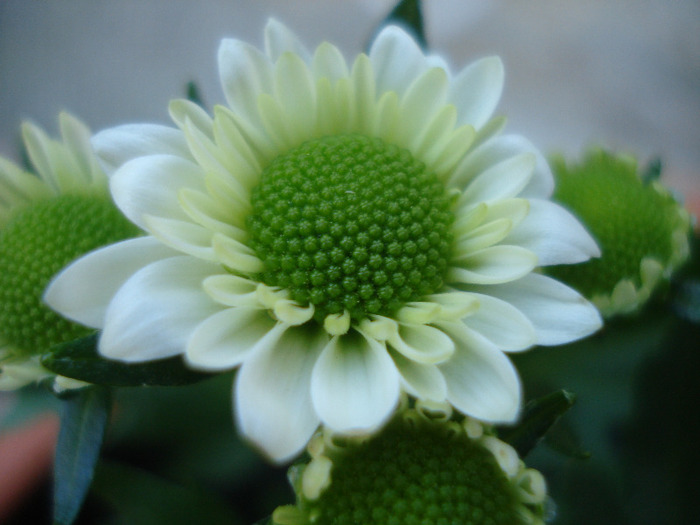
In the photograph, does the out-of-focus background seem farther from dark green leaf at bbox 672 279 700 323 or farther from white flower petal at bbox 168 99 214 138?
white flower petal at bbox 168 99 214 138

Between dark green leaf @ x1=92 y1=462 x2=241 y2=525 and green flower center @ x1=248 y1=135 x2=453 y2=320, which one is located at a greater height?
green flower center @ x1=248 y1=135 x2=453 y2=320

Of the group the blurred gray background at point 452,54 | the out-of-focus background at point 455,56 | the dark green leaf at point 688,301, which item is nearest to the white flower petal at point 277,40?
the dark green leaf at point 688,301

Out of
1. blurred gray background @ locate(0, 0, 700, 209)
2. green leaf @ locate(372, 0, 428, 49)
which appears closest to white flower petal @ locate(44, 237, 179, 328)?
green leaf @ locate(372, 0, 428, 49)

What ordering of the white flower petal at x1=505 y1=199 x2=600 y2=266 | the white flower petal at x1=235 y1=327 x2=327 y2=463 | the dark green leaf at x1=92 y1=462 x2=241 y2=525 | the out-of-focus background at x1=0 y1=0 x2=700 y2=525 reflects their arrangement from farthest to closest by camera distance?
1. the out-of-focus background at x1=0 y1=0 x2=700 y2=525
2. the dark green leaf at x1=92 y1=462 x2=241 y2=525
3. the white flower petal at x1=505 y1=199 x2=600 y2=266
4. the white flower petal at x1=235 y1=327 x2=327 y2=463

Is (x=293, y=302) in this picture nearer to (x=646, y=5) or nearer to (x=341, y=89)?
(x=341, y=89)

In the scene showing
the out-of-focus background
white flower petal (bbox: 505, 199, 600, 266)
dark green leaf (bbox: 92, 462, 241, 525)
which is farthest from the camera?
the out-of-focus background

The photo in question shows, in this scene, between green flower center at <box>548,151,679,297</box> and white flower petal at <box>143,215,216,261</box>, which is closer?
white flower petal at <box>143,215,216,261</box>

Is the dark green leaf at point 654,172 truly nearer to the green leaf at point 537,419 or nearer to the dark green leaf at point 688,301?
the dark green leaf at point 688,301

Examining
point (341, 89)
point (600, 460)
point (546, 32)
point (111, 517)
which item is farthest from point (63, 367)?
point (546, 32)
